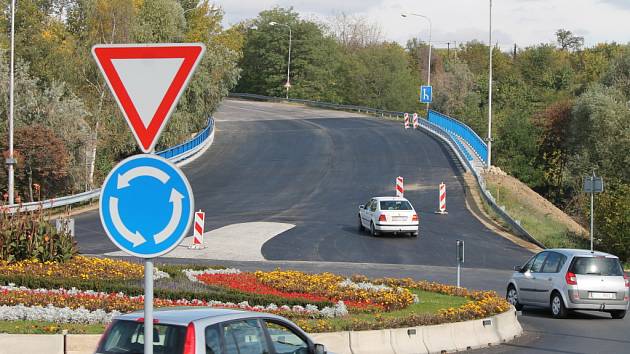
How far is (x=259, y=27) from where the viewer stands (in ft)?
406

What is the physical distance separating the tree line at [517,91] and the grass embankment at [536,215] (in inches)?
59.7

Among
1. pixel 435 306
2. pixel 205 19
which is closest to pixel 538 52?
pixel 205 19

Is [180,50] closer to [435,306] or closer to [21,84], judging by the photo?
[435,306]

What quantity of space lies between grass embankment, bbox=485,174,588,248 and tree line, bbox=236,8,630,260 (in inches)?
59.7

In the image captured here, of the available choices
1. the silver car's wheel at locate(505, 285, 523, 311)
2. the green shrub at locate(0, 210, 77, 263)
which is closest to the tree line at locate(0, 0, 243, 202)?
the green shrub at locate(0, 210, 77, 263)

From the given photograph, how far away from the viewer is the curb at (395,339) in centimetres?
1302

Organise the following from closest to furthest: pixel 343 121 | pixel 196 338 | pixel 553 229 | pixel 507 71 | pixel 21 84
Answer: pixel 196 338, pixel 553 229, pixel 21 84, pixel 343 121, pixel 507 71

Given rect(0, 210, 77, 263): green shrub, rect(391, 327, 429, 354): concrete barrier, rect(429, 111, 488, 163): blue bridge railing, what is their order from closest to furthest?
rect(391, 327, 429, 354): concrete barrier
rect(0, 210, 77, 263): green shrub
rect(429, 111, 488, 163): blue bridge railing

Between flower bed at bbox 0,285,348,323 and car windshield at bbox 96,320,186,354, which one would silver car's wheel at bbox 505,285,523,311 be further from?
car windshield at bbox 96,320,186,354

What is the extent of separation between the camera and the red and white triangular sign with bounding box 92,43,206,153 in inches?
223

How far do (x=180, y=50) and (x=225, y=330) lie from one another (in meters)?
3.19

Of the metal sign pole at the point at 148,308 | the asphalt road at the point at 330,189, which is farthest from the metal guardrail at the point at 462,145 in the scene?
the metal sign pole at the point at 148,308

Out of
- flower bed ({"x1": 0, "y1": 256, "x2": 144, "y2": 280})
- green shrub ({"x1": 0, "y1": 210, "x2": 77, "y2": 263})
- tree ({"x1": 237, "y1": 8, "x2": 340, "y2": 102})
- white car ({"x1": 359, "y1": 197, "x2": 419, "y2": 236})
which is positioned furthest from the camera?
tree ({"x1": 237, "y1": 8, "x2": 340, "y2": 102})

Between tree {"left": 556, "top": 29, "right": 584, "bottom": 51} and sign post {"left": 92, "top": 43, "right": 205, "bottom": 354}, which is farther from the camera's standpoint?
tree {"left": 556, "top": 29, "right": 584, "bottom": 51}
